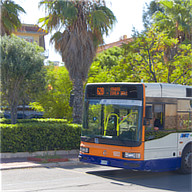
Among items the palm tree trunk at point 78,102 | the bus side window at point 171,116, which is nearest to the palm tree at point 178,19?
the palm tree trunk at point 78,102

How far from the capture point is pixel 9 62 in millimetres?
16219

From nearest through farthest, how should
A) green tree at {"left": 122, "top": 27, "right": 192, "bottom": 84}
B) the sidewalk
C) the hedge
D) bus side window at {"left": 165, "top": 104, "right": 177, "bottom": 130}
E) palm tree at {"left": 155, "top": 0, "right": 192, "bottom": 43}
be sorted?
1. bus side window at {"left": 165, "top": 104, "right": 177, "bottom": 130}
2. the sidewalk
3. the hedge
4. green tree at {"left": 122, "top": 27, "right": 192, "bottom": 84}
5. palm tree at {"left": 155, "top": 0, "right": 192, "bottom": 43}

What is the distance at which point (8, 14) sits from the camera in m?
19.8

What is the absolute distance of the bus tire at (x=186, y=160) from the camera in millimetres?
11289

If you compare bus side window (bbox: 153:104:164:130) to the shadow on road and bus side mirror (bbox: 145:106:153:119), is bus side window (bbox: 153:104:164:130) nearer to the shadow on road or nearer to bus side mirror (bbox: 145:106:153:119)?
bus side mirror (bbox: 145:106:153:119)

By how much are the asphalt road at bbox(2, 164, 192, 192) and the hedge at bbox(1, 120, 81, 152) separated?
2528mm

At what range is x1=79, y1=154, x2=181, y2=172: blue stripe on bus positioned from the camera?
32.4 feet

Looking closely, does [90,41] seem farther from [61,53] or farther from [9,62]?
[9,62]

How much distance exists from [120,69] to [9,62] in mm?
8195

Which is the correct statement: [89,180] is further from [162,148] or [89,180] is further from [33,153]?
[33,153]

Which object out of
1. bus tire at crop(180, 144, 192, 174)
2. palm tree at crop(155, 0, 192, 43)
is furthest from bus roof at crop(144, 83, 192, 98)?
palm tree at crop(155, 0, 192, 43)

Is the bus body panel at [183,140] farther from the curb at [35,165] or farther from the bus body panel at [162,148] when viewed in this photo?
the curb at [35,165]

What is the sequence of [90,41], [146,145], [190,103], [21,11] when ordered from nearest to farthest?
[146,145], [190,103], [90,41], [21,11]

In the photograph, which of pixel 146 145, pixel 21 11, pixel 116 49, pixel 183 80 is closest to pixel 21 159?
pixel 146 145
